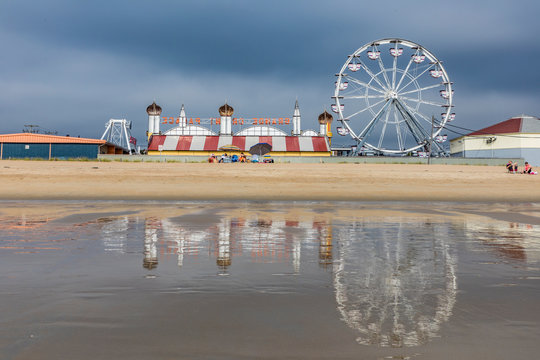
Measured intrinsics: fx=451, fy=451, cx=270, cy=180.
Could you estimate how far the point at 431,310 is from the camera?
15.6ft

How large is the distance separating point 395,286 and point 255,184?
A: 2352cm

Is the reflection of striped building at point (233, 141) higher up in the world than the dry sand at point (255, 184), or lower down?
higher up

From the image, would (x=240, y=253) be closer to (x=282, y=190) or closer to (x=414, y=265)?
(x=414, y=265)

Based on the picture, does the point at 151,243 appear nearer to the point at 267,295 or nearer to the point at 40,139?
the point at 267,295

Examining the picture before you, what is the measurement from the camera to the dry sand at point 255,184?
24562 millimetres

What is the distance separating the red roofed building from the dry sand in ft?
122

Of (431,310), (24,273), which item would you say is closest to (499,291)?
(431,310)

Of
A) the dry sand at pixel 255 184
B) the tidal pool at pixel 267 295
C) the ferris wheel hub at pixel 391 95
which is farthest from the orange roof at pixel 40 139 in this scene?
the tidal pool at pixel 267 295

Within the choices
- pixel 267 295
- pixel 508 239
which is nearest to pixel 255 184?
pixel 508 239

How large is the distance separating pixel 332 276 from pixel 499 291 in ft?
6.95

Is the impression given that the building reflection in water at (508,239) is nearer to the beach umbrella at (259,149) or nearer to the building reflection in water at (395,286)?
the building reflection in water at (395,286)

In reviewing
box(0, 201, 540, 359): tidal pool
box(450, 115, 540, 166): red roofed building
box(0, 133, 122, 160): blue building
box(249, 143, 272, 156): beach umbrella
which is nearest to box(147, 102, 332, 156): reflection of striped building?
box(249, 143, 272, 156): beach umbrella

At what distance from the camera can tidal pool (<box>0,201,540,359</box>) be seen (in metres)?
3.76

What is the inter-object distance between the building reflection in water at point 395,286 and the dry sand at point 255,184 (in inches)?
581
